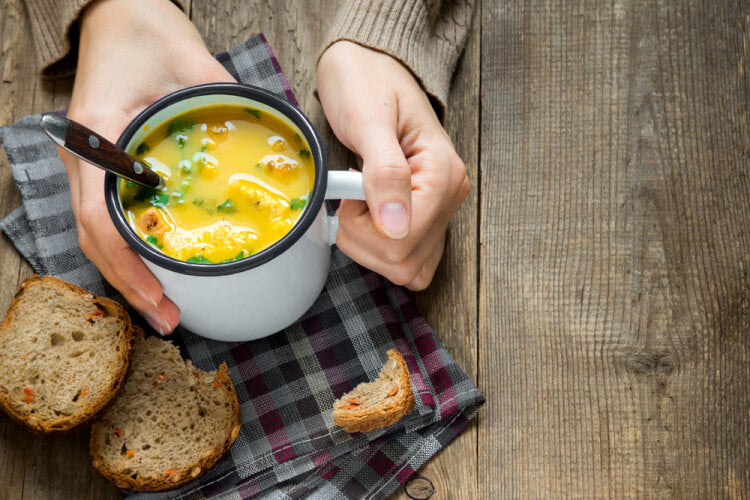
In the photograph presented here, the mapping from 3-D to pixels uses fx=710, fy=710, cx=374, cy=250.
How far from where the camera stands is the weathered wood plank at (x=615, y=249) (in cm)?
150

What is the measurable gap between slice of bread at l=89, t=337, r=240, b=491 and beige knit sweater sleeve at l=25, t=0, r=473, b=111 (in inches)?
27.4

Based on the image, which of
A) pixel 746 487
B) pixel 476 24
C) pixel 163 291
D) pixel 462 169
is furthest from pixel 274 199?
pixel 746 487

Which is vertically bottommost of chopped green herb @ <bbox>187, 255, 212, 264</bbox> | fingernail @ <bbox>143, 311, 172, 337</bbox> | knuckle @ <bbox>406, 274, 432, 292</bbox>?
knuckle @ <bbox>406, 274, 432, 292</bbox>

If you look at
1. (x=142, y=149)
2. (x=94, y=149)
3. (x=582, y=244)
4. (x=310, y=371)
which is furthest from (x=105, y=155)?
(x=582, y=244)

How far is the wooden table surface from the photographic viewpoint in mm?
1495

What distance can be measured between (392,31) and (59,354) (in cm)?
95

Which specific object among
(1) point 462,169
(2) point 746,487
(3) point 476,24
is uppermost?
(3) point 476,24

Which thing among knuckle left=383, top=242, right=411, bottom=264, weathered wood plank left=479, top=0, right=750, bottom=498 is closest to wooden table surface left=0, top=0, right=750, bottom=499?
weathered wood plank left=479, top=0, right=750, bottom=498

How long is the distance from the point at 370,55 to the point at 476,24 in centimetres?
31

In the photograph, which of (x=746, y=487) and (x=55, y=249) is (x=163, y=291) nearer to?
(x=55, y=249)

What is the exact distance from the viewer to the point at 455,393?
4.84ft

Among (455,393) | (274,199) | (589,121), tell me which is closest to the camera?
(274,199)

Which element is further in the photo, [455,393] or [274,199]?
[455,393]

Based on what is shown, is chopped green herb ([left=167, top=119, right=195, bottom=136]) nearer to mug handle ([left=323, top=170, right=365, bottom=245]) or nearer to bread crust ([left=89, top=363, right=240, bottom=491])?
mug handle ([left=323, top=170, right=365, bottom=245])
